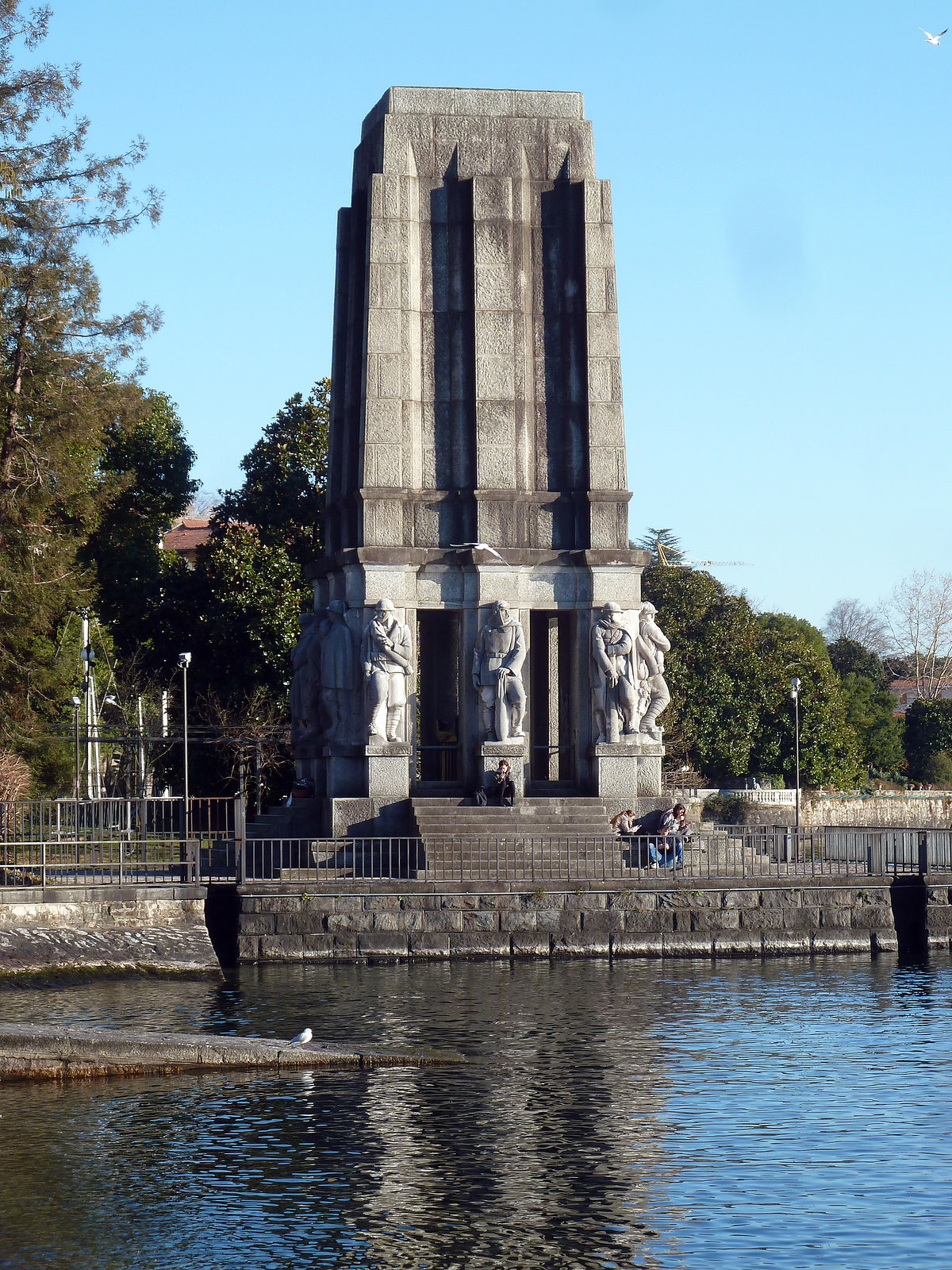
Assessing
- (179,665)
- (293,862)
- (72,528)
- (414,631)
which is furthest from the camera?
(179,665)

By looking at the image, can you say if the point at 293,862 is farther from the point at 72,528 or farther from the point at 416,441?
the point at 72,528

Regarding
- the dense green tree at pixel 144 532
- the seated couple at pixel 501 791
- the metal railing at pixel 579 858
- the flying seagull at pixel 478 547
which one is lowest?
the metal railing at pixel 579 858

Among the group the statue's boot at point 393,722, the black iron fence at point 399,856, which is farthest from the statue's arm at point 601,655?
the statue's boot at point 393,722

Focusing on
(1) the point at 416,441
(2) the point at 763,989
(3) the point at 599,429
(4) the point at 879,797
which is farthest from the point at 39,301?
(4) the point at 879,797

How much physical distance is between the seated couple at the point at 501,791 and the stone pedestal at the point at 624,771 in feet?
5.26

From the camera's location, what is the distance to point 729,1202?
Answer: 12.0 metres

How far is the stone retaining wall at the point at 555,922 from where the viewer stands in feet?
81.5

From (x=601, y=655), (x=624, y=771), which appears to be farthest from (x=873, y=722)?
(x=601, y=655)

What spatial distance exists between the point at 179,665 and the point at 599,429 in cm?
2085

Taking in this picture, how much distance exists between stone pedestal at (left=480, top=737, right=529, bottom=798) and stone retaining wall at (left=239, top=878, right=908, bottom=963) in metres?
3.86

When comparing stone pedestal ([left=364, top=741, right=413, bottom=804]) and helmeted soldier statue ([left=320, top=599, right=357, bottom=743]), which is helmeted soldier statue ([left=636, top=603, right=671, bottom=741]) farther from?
helmeted soldier statue ([left=320, top=599, right=357, bottom=743])

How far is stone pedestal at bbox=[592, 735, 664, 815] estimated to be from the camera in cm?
2944

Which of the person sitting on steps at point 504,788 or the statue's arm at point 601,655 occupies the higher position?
the statue's arm at point 601,655

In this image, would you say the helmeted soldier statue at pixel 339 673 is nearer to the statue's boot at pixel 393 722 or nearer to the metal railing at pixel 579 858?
the statue's boot at pixel 393 722
